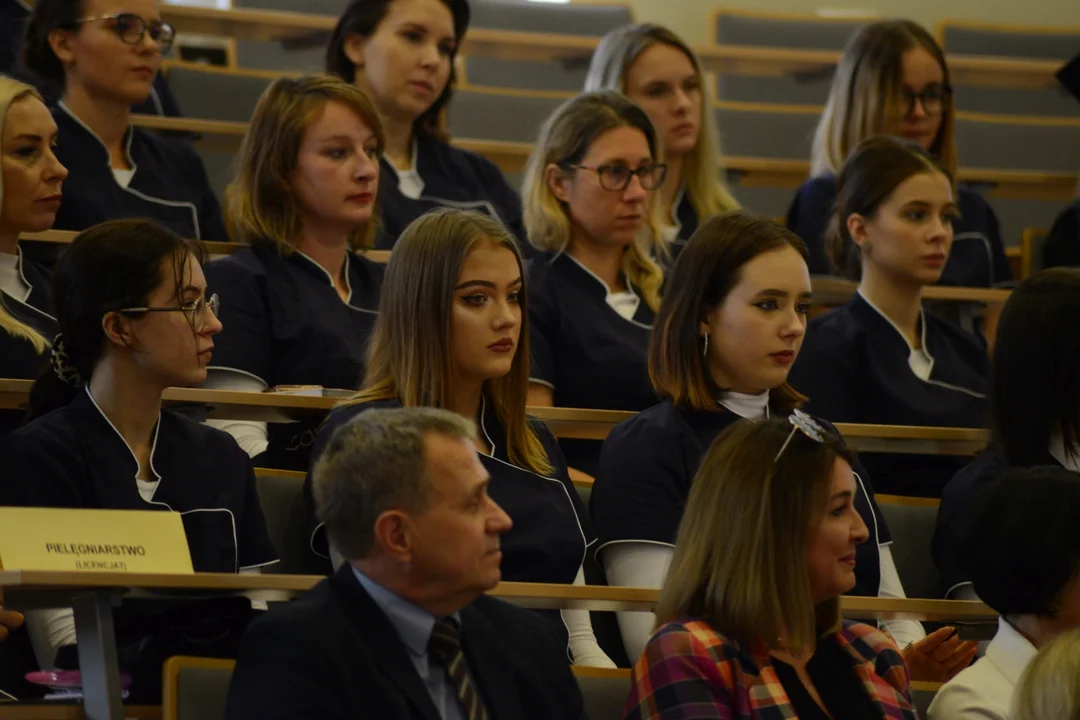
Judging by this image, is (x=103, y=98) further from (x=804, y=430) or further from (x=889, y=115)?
(x=804, y=430)

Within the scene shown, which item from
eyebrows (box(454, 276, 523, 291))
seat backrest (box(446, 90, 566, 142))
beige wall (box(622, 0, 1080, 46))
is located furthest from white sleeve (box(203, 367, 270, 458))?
beige wall (box(622, 0, 1080, 46))

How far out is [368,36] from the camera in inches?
138

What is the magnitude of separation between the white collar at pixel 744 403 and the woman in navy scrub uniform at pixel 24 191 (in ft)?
3.43

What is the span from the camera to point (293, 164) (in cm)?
294

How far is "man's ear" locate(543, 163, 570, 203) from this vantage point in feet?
10.1

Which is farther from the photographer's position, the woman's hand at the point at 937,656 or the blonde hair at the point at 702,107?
the blonde hair at the point at 702,107

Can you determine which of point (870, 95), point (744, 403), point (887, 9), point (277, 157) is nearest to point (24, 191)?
point (277, 157)

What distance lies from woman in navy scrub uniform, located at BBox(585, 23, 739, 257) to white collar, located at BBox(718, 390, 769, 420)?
115 centimetres

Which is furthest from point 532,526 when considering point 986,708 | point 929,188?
point 929,188

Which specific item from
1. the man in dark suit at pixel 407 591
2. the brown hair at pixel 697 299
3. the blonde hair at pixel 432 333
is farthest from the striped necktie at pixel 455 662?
the brown hair at pixel 697 299

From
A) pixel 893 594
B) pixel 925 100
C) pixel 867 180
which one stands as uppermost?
pixel 925 100

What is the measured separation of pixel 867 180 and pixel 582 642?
4.18 feet

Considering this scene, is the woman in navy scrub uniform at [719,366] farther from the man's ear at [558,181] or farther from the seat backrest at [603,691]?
the man's ear at [558,181]

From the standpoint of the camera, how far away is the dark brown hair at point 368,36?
11.5 feet
